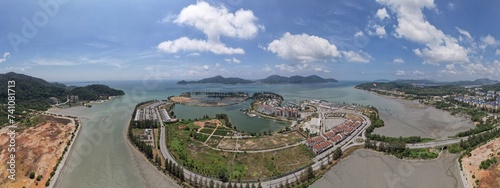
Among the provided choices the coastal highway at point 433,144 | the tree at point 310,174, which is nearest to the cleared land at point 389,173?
the tree at point 310,174

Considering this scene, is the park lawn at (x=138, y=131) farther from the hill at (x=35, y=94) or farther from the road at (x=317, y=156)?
the hill at (x=35, y=94)

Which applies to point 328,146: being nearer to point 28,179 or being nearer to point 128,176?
point 128,176

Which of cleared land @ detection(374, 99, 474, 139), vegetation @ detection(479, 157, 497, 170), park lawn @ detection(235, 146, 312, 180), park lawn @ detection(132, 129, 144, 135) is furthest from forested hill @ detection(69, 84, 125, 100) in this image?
vegetation @ detection(479, 157, 497, 170)

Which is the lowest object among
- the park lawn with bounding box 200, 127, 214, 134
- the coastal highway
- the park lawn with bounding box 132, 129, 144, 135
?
the coastal highway

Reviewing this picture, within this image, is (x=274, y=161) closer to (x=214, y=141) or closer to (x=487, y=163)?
(x=214, y=141)

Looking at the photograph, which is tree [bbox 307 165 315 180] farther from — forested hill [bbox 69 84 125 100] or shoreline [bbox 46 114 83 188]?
forested hill [bbox 69 84 125 100]
